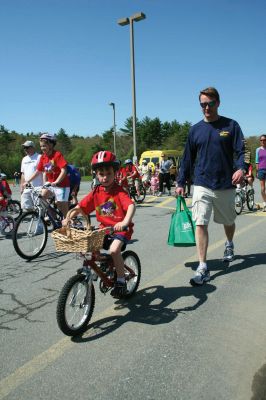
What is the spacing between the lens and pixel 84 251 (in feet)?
10.9

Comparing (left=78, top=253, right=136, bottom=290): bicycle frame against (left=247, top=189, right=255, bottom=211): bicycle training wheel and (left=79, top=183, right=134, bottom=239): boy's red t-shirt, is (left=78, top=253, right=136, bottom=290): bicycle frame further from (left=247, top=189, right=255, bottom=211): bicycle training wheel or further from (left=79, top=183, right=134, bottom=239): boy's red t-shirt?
(left=247, top=189, right=255, bottom=211): bicycle training wheel

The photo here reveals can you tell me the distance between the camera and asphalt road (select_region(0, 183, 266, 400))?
2.70 metres

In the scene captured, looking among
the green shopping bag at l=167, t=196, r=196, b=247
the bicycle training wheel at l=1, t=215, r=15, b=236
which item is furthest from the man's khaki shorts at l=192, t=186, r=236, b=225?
the bicycle training wheel at l=1, t=215, r=15, b=236

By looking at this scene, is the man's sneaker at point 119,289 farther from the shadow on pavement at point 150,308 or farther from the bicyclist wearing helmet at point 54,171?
the bicyclist wearing helmet at point 54,171

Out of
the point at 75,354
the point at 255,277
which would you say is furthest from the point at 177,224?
the point at 75,354

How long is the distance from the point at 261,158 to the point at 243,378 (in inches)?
320

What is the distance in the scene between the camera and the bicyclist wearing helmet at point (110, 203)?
3799 millimetres

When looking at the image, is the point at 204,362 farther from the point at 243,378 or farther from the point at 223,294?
the point at 223,294

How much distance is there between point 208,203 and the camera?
504 cm

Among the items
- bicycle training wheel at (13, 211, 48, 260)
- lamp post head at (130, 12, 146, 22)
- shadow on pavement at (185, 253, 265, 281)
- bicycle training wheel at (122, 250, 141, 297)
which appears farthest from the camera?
lamp post head at (130, 12, 146, 22)

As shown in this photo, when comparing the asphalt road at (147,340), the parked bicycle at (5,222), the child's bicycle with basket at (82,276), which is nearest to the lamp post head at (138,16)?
the parked bicycle at (5,222)

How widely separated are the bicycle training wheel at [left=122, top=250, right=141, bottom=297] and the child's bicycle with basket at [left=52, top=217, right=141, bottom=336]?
0.29 meters

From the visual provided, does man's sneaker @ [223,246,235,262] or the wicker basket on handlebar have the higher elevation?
the wicker basket on handlebar

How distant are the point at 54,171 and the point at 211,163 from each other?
3014 millimetres
